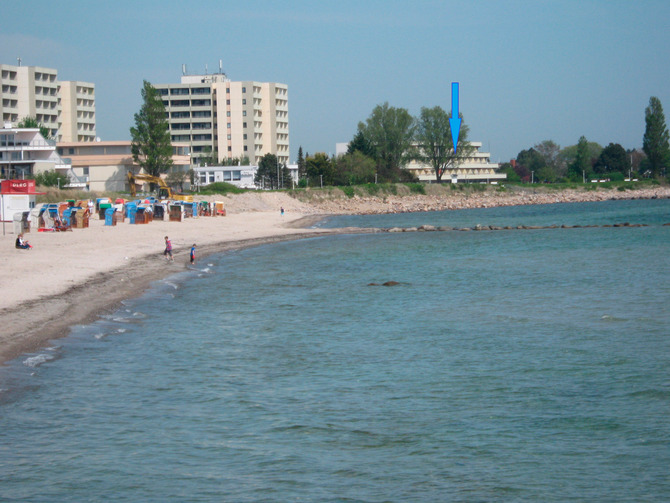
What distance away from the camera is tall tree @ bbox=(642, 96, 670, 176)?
134 m

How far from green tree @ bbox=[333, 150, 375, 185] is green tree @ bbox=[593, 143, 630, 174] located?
64486 millimetres

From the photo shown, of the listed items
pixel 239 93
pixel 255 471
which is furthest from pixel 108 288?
pixel 239 93

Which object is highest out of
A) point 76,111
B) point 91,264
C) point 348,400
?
point 76,111

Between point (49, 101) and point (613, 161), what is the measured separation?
11280cm

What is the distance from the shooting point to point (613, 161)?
15912 cm

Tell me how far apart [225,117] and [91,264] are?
4354 inches

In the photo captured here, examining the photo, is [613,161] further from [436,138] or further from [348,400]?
[348,400]

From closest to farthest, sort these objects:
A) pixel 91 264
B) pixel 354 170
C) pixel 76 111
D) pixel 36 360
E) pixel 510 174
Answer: pixel 36 360
pixel 91 264
pixel 354 170
pixel 76 111
pixel 510 174

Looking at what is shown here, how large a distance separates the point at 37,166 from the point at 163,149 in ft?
58.3

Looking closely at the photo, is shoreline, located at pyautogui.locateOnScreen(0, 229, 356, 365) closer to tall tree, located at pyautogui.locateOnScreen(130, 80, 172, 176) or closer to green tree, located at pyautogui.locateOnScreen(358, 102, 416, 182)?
tall tree, located at pyautogui.locateOnScreen(130, 80, 172, 176)

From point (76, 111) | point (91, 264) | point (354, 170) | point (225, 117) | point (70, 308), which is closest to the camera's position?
point (70, 308)

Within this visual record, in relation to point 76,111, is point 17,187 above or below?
below

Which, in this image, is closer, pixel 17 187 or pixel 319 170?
pixel 17 187

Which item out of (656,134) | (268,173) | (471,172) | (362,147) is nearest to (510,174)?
(471,172)
